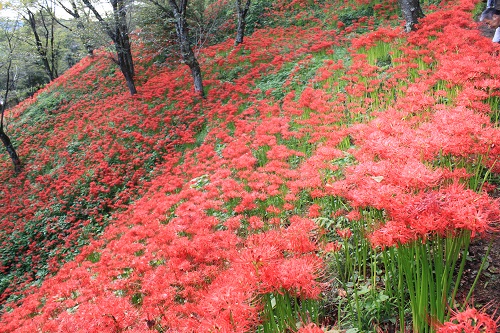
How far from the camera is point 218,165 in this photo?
7262 mm

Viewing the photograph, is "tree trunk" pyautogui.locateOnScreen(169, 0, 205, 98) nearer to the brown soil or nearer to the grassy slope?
the grassy slope

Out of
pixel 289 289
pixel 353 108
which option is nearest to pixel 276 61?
pixel 353 108

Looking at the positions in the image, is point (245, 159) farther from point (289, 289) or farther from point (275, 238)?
point (289, 289)

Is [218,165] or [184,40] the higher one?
[184,40]

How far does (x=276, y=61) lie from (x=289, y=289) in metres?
11.1

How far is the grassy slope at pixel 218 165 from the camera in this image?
2.76 m

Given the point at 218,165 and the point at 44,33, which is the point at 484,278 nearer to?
the point at 218,165

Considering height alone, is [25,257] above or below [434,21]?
below

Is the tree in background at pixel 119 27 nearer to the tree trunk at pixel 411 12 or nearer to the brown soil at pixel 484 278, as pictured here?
the tree trunk at pixel 411 12

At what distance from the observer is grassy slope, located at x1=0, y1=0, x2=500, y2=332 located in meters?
2.76

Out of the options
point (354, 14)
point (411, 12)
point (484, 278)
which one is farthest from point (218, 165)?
point (354, 14)

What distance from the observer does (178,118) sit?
1189 centimetres

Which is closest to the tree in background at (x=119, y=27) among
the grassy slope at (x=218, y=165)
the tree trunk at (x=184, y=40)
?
the grassy slope at (x=218, y=165)

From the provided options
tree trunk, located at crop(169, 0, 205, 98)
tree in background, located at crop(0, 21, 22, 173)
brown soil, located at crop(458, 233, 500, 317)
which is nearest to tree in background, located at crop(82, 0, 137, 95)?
tree trunk, located at crop(169, 0, 205, 98)
